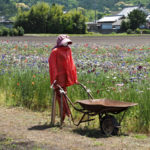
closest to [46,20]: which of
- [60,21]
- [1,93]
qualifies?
[60,21]

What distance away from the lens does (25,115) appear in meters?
8.27

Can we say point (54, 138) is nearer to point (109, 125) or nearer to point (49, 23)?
point (109, 125)

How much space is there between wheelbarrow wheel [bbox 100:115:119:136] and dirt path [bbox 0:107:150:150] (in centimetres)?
10

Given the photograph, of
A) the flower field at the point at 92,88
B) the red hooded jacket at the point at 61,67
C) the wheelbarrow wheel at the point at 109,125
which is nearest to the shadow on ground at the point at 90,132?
the wheelbarrow wheel at the point at 109,125

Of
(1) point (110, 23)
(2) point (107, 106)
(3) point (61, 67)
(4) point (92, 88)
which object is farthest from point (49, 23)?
(2) point (107, 106)

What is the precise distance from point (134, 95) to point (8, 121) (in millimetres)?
2586

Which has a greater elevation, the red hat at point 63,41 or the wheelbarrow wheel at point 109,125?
the red hat at point 63,41

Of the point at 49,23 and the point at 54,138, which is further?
the point at 49,23

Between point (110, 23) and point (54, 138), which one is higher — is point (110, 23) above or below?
above

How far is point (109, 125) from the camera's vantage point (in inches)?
251

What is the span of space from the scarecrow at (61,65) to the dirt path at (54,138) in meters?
0.66

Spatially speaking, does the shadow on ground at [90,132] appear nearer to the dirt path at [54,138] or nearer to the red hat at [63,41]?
the dirt path at [54,138]

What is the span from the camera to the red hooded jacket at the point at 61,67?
6.98 metres

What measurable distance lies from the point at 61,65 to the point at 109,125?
1503 mm
